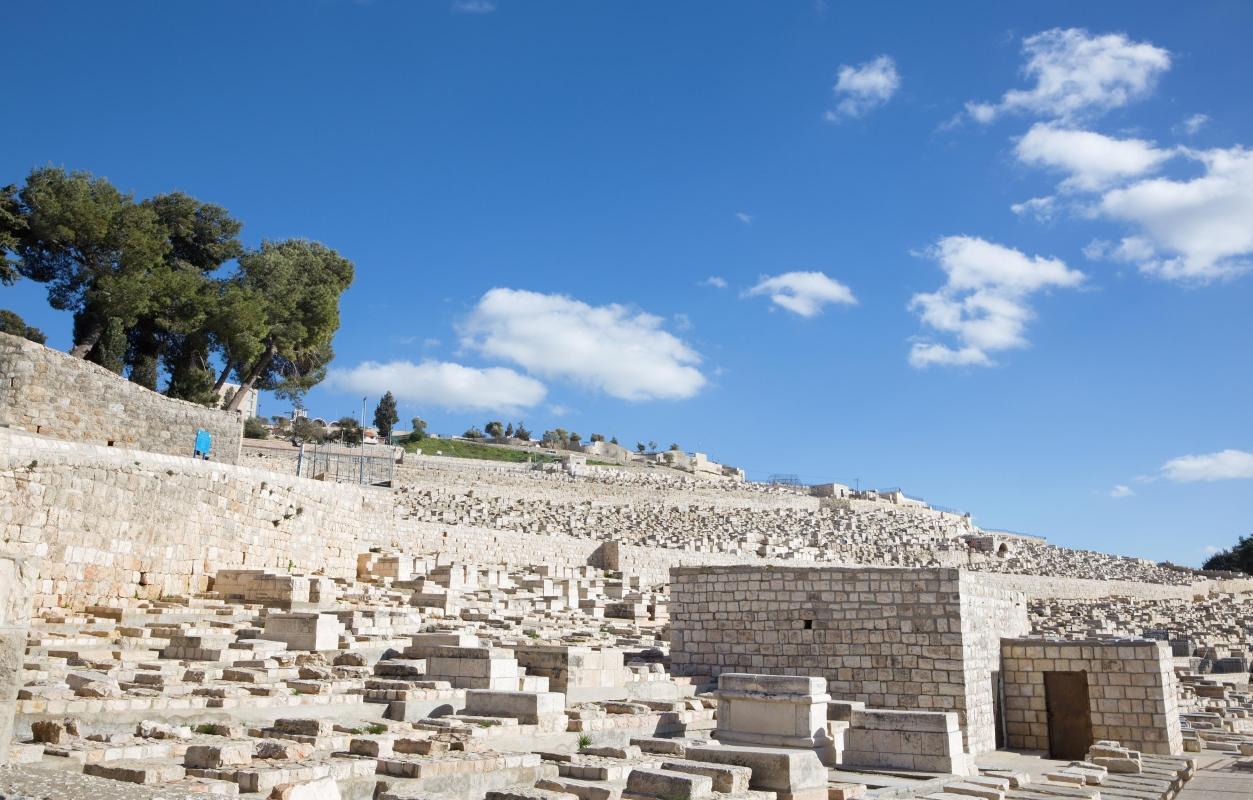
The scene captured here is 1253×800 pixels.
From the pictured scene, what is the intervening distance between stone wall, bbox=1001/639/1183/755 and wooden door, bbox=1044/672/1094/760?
0.08 meters

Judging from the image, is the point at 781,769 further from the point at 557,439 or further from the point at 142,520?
the point at 557,439

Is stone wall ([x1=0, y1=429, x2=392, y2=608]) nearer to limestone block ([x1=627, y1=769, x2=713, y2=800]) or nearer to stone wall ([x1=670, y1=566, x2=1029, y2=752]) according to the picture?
stone wall ([x1=670, y1=566, x2=1029, y2=752])

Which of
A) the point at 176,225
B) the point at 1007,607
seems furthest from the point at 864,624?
the point at 176,225

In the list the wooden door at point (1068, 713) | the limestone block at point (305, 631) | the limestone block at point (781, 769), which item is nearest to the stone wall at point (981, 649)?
the wooden door at point (1068, 713)

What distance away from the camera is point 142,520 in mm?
14828

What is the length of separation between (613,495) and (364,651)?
38.1m

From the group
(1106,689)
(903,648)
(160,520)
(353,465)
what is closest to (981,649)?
(903,648)

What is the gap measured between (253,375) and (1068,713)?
23347 millimetres

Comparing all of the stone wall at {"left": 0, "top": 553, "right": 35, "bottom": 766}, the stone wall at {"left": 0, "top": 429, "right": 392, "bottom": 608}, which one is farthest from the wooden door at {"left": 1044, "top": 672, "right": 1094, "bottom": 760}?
the stone wall at {"left": 0, "top": 429, "right": 392, "bottom": 608}

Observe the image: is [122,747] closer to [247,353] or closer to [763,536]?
[247,353]

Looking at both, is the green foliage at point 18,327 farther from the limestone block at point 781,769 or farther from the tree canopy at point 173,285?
the limestone block at point 781,769

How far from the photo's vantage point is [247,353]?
1014 inches

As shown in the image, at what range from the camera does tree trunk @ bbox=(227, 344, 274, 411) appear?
89.0ft

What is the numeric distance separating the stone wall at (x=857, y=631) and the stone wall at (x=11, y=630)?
10.3 m
